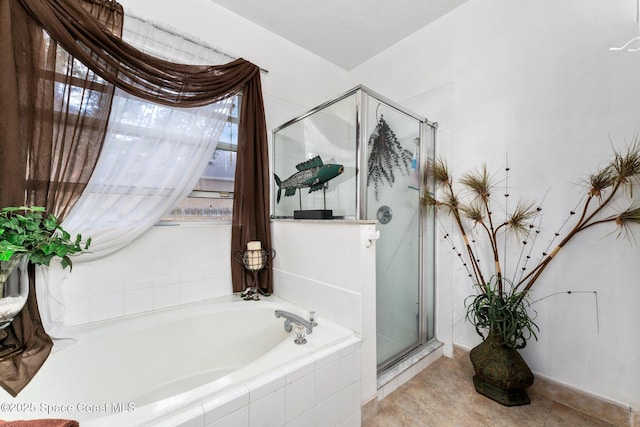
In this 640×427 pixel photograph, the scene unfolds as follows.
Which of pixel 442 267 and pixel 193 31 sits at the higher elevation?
pixel 193 31

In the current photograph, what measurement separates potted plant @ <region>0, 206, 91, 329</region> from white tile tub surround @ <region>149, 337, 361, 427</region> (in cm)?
Result: 85

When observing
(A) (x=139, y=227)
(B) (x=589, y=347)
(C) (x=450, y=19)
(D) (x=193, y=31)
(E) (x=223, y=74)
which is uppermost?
(C) (x=450, y=19)

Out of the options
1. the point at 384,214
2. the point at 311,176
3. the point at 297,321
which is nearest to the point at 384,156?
the point at 384,214

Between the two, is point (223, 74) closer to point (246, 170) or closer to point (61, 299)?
point (246, 170)

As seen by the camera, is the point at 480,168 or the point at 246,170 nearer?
the point at 480,168

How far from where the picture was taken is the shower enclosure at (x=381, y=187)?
1494mm

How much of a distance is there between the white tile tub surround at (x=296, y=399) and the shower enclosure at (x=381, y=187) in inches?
15.2

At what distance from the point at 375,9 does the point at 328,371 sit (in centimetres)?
240

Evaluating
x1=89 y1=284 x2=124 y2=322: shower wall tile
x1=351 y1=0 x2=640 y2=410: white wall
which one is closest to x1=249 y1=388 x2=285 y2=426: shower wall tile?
x1=89 y1=284 x2=124 y2=322: shower wall tile

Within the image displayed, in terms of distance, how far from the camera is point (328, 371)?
1143 mm

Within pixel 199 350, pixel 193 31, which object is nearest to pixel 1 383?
pixel 199 350

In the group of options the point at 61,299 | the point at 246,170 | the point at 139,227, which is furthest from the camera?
the point at 246,170

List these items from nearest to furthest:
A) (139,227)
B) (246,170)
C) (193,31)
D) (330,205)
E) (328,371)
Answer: (328,371), (139,227), (330,205), (193,31), (246,170)

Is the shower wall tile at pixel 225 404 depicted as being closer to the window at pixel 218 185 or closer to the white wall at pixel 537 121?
the white wall at pixel 537 121
